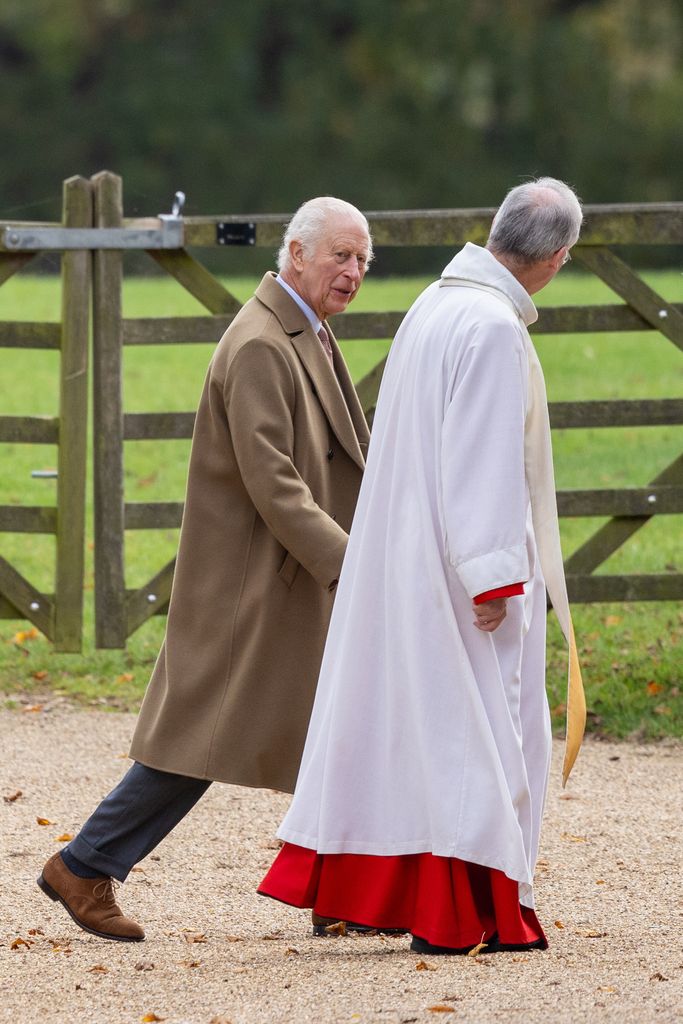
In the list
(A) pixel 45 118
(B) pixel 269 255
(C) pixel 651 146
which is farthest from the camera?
(A) pixel 45 118

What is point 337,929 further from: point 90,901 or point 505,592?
point 505,592

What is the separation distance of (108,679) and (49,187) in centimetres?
3177

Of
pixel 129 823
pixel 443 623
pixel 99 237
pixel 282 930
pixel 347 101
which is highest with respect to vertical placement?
pixel 347 101

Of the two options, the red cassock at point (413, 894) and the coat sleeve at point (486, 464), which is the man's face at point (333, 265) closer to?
the coat sleeve at point (486, 464)

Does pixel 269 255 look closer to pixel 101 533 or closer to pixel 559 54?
pixel 559 54

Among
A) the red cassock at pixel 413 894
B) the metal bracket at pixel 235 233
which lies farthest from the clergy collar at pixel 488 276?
the metal bracket at pixel 235 233

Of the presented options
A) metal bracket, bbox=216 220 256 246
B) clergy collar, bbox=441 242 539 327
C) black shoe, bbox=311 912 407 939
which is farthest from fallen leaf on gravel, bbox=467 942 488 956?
metal bracket, bbox=216 220 256 246

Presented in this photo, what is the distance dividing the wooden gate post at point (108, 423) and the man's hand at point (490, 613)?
3.25 m

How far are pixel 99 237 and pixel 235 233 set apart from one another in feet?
1.83

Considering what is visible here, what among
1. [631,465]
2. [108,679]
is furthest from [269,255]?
[108,679]

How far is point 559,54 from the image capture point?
38.4 meters

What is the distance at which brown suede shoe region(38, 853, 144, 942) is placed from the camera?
4359 millimetres

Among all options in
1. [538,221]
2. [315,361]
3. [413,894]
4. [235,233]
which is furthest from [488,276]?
[235,233]

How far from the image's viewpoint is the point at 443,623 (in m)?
4.02
